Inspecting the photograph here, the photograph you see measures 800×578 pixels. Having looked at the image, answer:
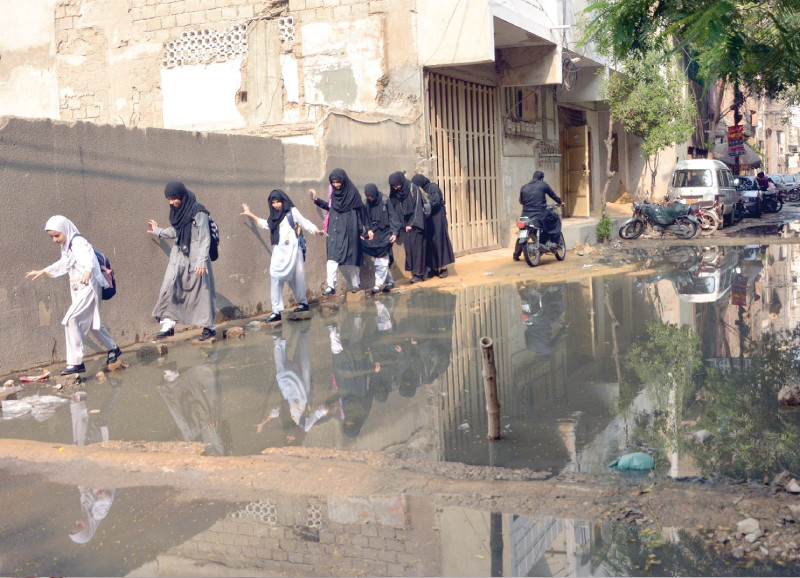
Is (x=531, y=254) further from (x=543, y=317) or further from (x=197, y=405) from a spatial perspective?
(x=197, y=405)

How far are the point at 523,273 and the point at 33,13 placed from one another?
1067 centimetres

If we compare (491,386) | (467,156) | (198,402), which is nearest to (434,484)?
(491,386)

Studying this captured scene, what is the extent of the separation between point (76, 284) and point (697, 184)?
19.1 metres

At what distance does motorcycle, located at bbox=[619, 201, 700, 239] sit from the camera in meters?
21.3

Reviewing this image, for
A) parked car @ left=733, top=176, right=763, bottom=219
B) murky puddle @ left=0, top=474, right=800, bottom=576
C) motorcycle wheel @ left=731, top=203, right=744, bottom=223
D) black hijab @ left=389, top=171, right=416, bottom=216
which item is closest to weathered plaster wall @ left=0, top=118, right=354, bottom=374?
black hijab @ left=389, top=171, right=416, bottom=216

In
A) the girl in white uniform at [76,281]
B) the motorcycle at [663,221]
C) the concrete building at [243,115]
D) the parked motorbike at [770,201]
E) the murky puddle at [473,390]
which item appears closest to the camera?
the murky puddle at [473,390]

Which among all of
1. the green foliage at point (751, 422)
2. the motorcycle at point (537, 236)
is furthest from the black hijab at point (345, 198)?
the green foliage at point (751, 422)

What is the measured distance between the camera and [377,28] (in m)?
15.4

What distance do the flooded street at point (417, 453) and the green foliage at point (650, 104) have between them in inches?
612

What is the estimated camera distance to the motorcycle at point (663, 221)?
21.3 m

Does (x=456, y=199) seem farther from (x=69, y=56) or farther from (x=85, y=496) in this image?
(x=85, y=496)

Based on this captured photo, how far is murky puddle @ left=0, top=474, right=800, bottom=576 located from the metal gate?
12162mm

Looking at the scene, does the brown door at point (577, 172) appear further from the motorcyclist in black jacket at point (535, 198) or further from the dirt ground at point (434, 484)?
the dirt ground at point (434, 484)

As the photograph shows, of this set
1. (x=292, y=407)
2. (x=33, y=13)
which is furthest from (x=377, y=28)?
(x=292, y=407)
